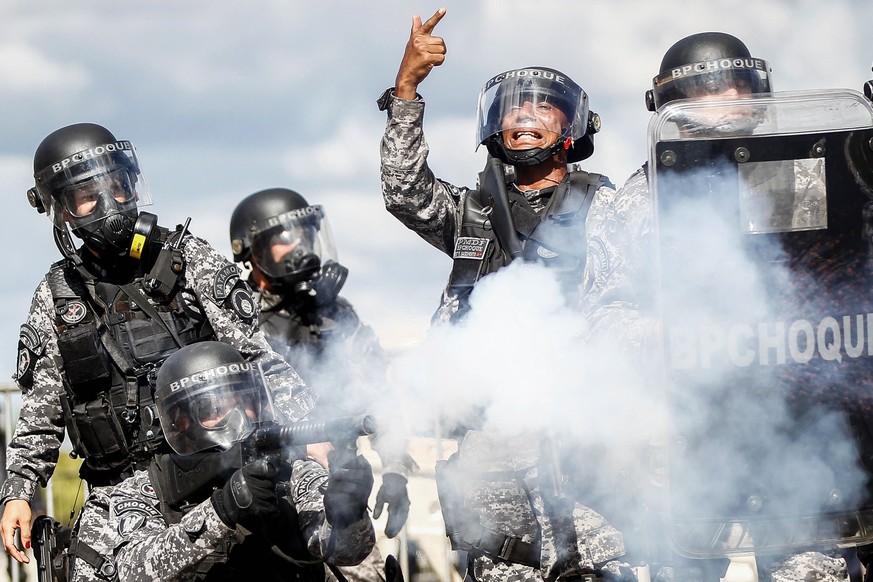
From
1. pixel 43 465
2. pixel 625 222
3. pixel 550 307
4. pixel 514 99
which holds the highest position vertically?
pixel 514 99

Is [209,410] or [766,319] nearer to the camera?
[766,319]

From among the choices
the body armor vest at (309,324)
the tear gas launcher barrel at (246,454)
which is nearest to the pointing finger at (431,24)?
the tear gas launcher barrel at (246,454)

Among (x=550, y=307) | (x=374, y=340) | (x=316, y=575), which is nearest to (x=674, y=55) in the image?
(x=550, y=307)

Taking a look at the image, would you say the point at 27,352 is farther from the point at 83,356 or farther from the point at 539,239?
the point at 539,239

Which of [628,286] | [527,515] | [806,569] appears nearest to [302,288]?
[527,515]

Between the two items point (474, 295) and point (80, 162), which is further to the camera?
point (80, 162)

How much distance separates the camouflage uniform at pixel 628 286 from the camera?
3334 millimetres

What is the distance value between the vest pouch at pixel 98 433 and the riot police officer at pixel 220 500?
16 cm

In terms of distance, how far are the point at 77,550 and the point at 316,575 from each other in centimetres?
106

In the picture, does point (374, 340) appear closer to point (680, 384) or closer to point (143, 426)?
point (143, 426)

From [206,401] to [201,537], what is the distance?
0.59 meters

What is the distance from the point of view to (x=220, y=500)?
420 centimetres

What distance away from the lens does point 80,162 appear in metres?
5.28

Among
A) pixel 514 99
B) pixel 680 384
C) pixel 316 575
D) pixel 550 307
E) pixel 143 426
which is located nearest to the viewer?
pixel 680 384
